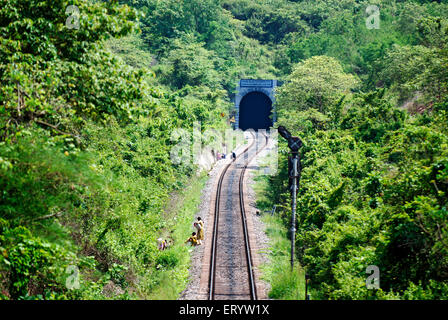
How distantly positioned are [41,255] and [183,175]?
21.3 meters

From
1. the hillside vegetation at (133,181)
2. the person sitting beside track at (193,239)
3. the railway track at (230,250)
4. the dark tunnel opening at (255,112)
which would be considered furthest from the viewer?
the dark tunnel opening at (255,112)

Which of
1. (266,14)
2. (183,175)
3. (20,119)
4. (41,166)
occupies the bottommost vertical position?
(183,175)

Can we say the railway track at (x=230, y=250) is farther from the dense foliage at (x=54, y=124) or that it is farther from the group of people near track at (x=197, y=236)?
the dense foliage at (x=54, y=124)

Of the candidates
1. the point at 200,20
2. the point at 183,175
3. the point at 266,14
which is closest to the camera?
the point at 183,175

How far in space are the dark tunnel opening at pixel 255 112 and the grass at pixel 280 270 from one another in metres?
51.2

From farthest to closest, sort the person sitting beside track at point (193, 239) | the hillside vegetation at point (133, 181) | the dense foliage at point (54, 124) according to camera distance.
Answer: the person sitting beside track at point (193, 239) → the hillside vegetation at point (133, 181) → the dense foliage at point (54, 124)

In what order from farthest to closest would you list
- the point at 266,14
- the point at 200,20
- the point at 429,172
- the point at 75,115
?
the point at 266,14 < the point at 200,20 < the point at 429,172 < the point at 75,115

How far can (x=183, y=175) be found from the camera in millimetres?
30125

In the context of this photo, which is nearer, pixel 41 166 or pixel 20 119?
pixel 41 166

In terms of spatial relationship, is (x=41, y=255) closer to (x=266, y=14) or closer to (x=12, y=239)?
(x=12, y=239)

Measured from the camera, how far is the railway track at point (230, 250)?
46.5 ft

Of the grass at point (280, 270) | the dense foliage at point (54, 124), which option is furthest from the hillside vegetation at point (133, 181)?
the grass at point (280, 270)

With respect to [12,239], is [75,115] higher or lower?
higher
